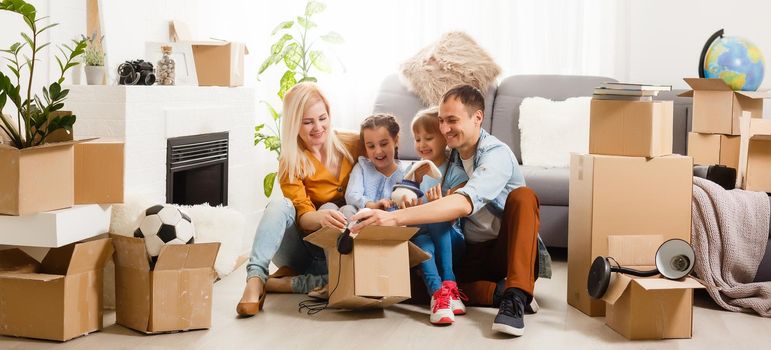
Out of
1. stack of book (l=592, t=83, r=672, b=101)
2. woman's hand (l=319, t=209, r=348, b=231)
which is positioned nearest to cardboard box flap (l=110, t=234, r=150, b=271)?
woman's hand (l=319, t=209, r=348, b=231)

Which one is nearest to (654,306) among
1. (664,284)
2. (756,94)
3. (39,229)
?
(664,284)

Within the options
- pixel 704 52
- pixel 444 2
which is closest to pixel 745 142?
pixel 704 52

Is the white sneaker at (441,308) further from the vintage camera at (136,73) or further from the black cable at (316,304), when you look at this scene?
the vintage camera at (136,73)

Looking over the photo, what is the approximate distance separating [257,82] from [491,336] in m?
2.87

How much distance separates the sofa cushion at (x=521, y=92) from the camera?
4.80m

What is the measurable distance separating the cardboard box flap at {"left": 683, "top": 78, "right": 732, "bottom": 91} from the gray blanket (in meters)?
0.72

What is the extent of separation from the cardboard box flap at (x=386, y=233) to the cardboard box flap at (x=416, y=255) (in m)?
0.07

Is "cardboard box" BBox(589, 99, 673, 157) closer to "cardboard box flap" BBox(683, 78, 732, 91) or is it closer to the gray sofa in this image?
"cardboard box flap" BBox(683, 78, 732, 91)

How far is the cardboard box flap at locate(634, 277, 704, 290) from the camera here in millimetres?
2793

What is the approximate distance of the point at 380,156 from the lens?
11.2 feet

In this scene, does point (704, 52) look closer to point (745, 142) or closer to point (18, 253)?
point (745, 142)

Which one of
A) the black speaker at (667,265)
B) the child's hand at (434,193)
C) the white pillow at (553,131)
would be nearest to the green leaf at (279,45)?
the white pillow at (553,131)

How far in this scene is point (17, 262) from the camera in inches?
112

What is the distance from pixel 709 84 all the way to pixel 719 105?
0.33 feet
